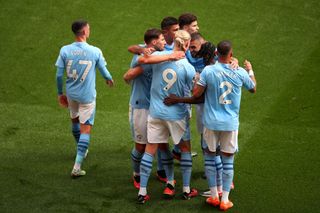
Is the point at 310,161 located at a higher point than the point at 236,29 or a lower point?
lower

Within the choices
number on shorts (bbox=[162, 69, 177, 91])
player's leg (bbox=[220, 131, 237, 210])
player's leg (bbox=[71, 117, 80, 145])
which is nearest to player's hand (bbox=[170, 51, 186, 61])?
number on shorts (bbox=[162, 69, 177, 91])

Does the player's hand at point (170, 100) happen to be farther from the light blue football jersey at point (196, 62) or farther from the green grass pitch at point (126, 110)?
the green grass pitch at point (126, 110)

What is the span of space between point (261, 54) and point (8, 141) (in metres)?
4.60

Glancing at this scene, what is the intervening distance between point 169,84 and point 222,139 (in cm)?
81

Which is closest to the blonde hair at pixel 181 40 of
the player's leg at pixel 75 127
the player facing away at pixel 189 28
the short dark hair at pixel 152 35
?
the short dark hair at pixel 152 35

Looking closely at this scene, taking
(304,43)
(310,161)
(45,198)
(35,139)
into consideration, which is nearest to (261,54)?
(304,43)

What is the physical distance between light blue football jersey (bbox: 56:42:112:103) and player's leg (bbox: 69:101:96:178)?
0.11 metres

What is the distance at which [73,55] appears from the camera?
7.71 metres

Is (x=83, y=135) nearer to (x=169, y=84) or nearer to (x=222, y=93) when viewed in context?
(x=169, y=84)

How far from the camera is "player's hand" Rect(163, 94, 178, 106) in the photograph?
6.88 metres

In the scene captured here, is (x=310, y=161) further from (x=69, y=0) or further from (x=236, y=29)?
(x=69, y=0)

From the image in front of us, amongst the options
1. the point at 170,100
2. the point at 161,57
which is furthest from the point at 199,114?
the point at 161,57

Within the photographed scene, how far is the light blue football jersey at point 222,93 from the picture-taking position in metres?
6.67

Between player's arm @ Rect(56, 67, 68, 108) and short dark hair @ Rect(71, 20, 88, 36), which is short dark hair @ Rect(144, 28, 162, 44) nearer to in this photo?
short dark hair @ Rect(71, 20, 88, 36)
